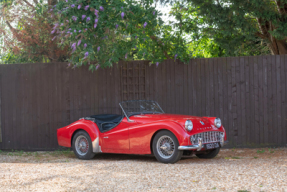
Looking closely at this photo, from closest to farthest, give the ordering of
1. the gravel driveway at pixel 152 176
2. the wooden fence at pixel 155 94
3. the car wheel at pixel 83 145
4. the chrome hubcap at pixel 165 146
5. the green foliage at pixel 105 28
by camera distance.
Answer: the gravel driveway at pixel 152 176 → the chrome hubcap at pixel 165 146 → the car wheel at pixel 83 145 → the green foliage at pixel 105 28 → the wooden fence at pixel 155 94

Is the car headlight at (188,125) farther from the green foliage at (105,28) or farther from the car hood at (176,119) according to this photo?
the green foliage at (105,28)

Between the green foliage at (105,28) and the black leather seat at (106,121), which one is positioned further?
the green foliage at (105,28)

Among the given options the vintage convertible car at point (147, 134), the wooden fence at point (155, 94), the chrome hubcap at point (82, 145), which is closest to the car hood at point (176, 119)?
the vintage convertible car at point (147, 134)

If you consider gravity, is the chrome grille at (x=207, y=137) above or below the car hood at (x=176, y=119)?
below

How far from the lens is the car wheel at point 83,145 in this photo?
7.55m

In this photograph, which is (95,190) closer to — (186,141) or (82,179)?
(82,179)

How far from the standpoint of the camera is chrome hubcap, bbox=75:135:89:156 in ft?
25.2

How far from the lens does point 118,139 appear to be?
7172 mm

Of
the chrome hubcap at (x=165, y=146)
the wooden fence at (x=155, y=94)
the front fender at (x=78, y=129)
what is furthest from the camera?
the wooden fence at (x=155, y=94)

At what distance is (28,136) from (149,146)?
14.1ft

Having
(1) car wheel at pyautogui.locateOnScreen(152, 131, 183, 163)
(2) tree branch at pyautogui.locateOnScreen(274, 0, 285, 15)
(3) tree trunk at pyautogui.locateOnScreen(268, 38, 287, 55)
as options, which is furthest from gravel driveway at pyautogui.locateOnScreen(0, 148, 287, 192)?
(3) tree trunk at pyautogui.locateOnScreen(268, 38, 287, 55)

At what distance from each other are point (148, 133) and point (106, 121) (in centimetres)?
144

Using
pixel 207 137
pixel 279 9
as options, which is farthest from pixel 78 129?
pixel 279 9

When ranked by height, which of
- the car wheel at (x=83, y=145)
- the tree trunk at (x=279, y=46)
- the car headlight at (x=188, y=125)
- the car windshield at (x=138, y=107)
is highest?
the tree trunk at (x=279, y=46)
